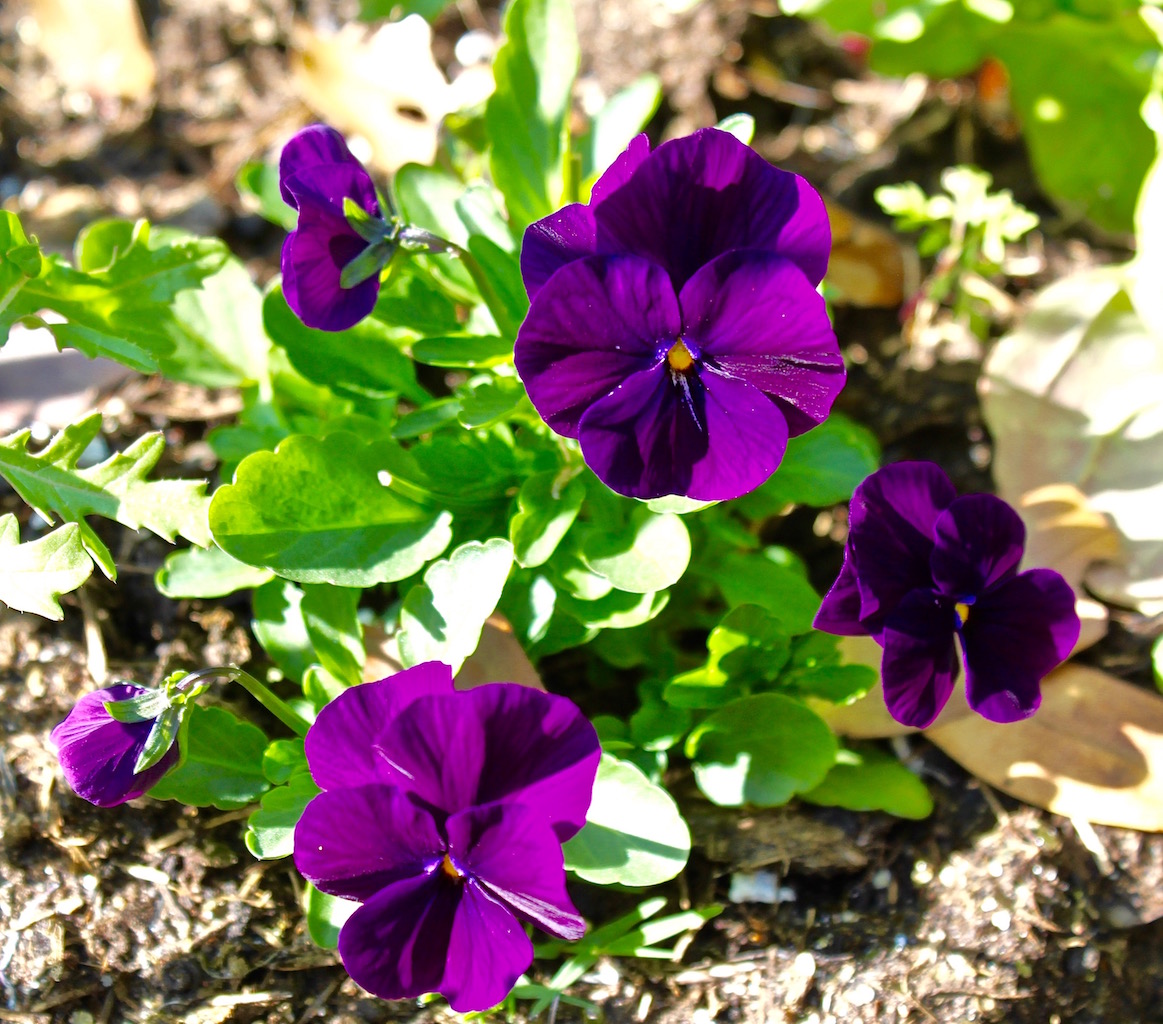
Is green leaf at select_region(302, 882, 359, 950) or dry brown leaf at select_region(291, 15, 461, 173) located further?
dry brown leaf at select_region(291, 15, 461, 173)

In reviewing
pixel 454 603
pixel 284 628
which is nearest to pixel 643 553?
pixel 454 603

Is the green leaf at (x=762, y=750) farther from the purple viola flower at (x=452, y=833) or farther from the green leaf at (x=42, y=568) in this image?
the green leaf at (x=42, y=568)

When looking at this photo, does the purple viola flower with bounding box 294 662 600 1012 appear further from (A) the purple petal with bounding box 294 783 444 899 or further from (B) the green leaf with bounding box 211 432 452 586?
(B) the green leaf with bounding box 211 432 452 586

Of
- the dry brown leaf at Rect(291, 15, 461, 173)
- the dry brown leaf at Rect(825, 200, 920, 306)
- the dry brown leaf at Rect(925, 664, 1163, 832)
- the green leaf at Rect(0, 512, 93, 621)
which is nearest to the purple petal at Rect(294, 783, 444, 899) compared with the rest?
the green leaf at Rect(0, 512, 93, 621)

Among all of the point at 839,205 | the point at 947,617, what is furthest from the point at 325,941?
the point at 839,205

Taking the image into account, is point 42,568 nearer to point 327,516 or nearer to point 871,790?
point 327,516

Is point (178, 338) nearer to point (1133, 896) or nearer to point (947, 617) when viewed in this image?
point (947, 617)
